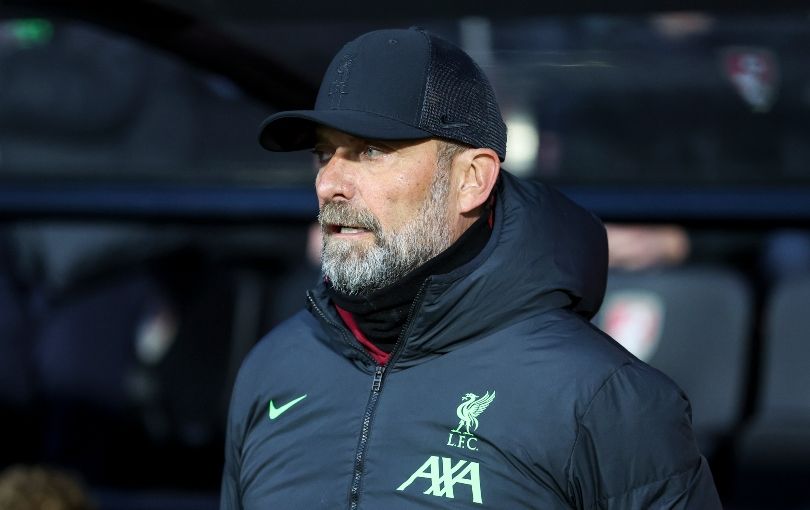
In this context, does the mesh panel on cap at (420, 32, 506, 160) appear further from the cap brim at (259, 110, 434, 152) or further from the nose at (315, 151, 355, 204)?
the nose at (315, 151, 355, 204)

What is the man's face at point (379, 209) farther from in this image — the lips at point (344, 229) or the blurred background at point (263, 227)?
the blurred background at point (263, 227)

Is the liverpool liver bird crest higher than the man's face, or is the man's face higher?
the man's face

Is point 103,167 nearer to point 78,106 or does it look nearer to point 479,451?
point 78,106

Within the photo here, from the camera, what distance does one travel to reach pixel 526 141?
4.79 metres

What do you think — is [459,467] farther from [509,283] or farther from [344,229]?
[344,229]

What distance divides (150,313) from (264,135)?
327 centimetres

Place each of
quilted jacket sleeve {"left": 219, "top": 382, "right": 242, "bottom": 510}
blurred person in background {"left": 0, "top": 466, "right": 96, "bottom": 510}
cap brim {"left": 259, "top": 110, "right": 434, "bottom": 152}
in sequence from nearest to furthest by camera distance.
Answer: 1. cap brim {"left": 259, "top": 110, "right": 434, "bottom": 152}
2. quilted jacket sleeve {"left": 219, "top": 382, "right": 242, "bottom": 510}
3. blurred person in background {"left": 0, "top": 466, "right": 96, "bottom": 510}

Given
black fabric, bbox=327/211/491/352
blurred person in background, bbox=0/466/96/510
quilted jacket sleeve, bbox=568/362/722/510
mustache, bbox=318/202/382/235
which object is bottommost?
blurred person in background, bbox=0/466/96/510

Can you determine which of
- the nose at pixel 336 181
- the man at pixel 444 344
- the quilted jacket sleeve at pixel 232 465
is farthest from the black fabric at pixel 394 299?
the quilted jacket sleeve at pixel 232 465

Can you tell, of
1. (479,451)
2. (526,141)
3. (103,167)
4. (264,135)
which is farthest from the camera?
(103,167)

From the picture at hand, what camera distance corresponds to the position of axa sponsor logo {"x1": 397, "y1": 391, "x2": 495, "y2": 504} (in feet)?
6.24

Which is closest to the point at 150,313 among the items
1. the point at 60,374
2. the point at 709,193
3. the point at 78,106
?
the point at 60,374

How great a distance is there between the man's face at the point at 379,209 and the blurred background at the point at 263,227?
2.09 metres

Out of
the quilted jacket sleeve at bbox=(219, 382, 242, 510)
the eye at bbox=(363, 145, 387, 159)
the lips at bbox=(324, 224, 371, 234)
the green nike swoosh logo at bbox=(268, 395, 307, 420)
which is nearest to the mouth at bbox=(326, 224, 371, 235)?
the lips at bbox=(324, 224, 371, 234)
